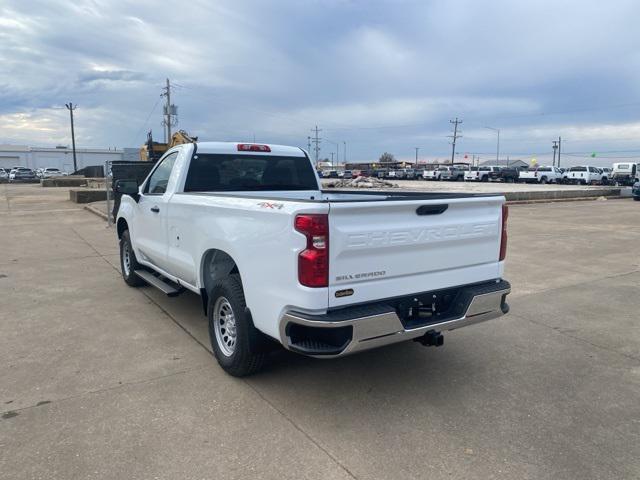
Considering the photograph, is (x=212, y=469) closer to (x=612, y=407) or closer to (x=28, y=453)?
(x=28, y=453)

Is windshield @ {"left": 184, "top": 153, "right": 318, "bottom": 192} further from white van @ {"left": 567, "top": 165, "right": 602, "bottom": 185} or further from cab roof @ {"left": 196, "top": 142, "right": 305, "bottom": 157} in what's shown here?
white van @ {"left": 567, "top": 165, "right": 602, "bottom": 185}

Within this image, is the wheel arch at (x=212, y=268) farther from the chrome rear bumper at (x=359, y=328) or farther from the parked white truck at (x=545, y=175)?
the parked white truck at (x=545, y=175)

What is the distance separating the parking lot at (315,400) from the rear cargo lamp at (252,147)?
2024 millimetres

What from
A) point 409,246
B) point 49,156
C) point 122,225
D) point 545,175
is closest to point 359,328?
point 409,246

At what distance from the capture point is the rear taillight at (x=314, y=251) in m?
3.19

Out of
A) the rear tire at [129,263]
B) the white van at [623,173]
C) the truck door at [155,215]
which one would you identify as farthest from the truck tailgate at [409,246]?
the white van at [623,173]

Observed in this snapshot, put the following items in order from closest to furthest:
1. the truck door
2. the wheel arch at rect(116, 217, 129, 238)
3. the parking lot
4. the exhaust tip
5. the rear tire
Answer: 1. the parking lot
2. the exhaust tip
3. the truck door
4. the rear tire
5. the wheel arch at rect(116, 217, 129, 238)

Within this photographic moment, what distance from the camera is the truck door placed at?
559cm

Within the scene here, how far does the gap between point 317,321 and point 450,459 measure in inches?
46.0

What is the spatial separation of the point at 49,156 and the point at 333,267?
12029cm

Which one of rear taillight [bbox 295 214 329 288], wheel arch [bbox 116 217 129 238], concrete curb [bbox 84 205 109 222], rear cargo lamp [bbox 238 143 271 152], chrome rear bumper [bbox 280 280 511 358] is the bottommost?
concrete curb [bbox 84 205 109 222]

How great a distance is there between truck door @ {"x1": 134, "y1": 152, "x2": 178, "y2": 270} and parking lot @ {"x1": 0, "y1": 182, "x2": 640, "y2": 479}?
74 centimetres

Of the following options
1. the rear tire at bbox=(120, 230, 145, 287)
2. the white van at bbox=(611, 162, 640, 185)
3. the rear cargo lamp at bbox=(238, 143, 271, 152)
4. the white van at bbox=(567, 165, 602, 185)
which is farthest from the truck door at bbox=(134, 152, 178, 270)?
the white van at bbox=(567, 165, 602, 185)

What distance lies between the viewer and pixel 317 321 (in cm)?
321
